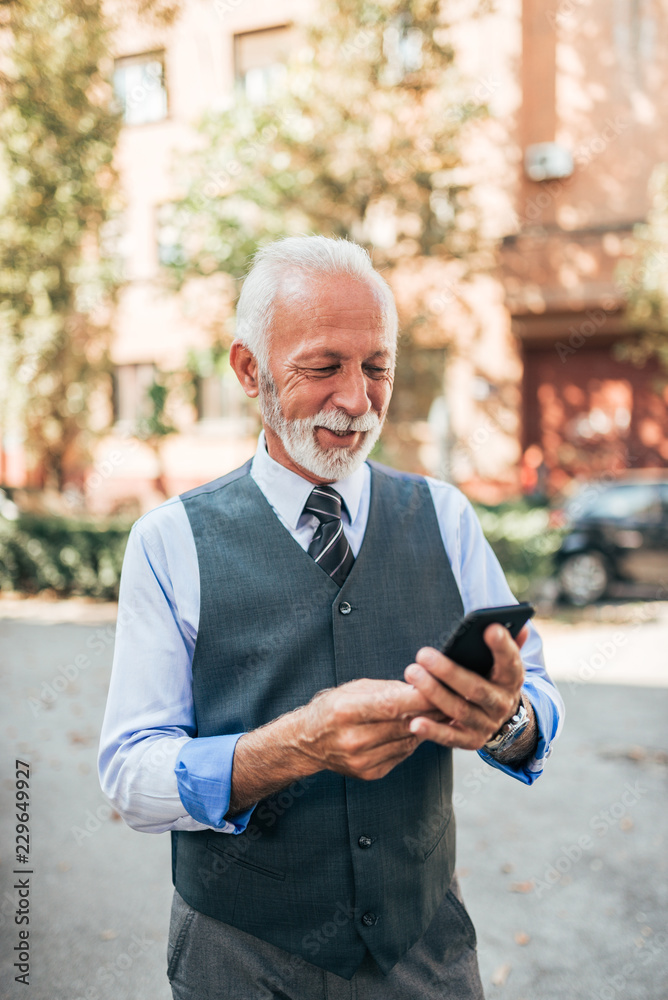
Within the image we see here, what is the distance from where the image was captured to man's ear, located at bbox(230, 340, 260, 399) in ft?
5.66

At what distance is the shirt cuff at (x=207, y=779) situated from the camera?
1.31 metres

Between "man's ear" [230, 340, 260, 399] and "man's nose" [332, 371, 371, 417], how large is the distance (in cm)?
24

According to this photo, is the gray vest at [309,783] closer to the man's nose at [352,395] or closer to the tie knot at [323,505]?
the tie knot at [323,505]

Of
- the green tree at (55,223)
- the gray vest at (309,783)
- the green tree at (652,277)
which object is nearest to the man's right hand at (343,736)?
the gray vest at (309,783)

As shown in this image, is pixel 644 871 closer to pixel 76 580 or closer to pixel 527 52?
pixel 76 580

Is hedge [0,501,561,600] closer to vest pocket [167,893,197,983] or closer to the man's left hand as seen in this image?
vest pocket [167,893,197,983]

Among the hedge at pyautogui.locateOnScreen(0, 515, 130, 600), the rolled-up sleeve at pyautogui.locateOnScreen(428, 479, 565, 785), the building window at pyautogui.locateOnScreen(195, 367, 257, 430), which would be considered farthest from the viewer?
the building window at pyautogui.locateOnScreen(195, 367, 257, 430)

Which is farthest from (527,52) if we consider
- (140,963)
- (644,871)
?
(140,963)

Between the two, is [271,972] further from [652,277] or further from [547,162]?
[547,162]

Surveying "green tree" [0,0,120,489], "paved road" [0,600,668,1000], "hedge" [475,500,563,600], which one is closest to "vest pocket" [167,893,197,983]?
"paved road" [0,600,668,1000]

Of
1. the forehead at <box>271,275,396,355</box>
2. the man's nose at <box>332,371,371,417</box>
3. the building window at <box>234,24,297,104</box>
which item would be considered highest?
the building window at <box>234,24,297,104</box>

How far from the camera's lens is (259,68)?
15.8 m

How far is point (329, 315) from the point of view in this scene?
1.55 metres

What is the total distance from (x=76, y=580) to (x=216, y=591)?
10.5 metres
